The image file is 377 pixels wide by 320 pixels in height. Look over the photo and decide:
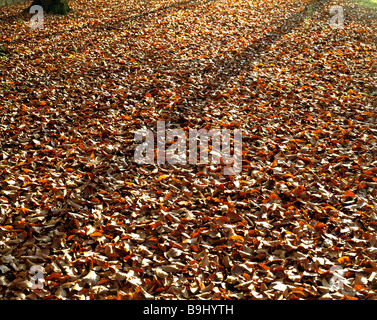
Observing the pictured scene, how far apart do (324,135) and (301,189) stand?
52.0 inches

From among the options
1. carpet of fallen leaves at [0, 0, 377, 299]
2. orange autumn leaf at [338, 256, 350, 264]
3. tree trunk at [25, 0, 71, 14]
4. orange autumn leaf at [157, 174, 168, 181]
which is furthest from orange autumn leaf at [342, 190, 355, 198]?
tree trunk at [25, 0, 71, 14]

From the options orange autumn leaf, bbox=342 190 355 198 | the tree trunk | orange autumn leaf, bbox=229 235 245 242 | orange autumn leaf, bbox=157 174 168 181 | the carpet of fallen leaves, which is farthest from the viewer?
the tree trunk

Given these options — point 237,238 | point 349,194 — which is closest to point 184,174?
point 237,238

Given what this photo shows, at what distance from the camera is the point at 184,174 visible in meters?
3.77

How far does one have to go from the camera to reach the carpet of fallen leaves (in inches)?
105

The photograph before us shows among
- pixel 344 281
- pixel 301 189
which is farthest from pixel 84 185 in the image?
pixel 344 281

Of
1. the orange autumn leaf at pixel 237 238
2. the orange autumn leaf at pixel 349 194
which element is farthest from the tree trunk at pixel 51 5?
the orange autumn leaf at pixel 349 194

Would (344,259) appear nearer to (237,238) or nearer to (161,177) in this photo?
(237,238)

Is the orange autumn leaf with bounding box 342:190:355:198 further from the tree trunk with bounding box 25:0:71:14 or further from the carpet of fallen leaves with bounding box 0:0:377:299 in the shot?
the tree trunk with bounding box 25:0:71:14

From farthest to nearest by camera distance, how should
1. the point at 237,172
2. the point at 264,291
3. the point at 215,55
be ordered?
the point at 215,55
the point at 237,172
the point at 264,291

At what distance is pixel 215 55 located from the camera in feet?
22.9

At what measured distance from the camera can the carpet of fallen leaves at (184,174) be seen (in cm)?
267
